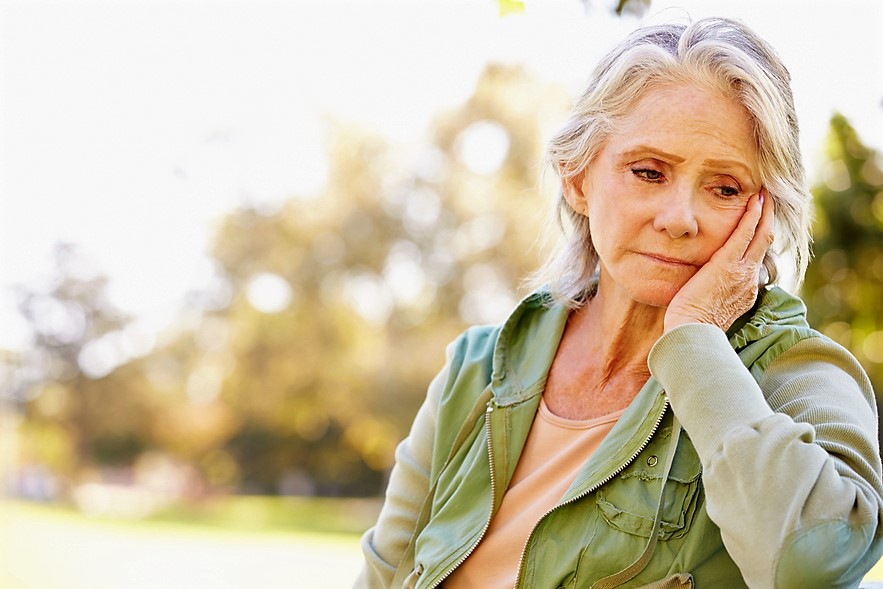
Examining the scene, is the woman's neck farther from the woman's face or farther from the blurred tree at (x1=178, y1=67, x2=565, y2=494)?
the blurred tree at (x1=178, y1=67, x2=565, y2=494)

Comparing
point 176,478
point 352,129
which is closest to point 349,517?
point 176,478

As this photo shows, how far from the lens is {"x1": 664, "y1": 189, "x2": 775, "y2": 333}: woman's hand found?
6.42 ft

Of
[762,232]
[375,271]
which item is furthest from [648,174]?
[375,271]

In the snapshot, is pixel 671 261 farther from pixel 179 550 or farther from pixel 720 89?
pixel 179 550

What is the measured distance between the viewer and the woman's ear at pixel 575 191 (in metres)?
2.32

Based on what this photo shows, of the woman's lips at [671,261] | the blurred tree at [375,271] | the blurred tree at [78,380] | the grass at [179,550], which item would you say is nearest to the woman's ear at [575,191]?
the woman's lips at [671,261]

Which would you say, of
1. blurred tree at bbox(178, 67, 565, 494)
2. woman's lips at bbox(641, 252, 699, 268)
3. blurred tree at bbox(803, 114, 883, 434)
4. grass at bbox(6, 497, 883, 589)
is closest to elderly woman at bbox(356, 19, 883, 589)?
woman's lips at bbox(641, 252, 699, 268)

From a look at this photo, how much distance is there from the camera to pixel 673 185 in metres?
A: 2.04

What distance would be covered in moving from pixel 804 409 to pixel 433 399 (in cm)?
90

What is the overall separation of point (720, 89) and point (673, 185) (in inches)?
8.1

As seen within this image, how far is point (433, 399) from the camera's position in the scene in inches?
95.8

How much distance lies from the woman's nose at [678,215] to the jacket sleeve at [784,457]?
0.22 metres

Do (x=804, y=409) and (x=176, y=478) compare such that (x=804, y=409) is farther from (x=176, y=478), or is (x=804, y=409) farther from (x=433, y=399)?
(x=176, y=478)

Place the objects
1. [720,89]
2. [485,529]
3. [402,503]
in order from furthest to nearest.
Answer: [402,503]
[485,529]
[720,89]
